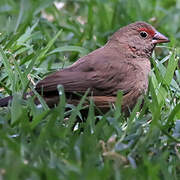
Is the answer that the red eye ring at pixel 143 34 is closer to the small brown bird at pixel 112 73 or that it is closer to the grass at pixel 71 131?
the small brown bird at pixel 112 73

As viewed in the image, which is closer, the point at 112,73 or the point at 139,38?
the point at 112,73

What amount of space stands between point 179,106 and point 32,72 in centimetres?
192

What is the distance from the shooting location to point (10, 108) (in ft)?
13.8

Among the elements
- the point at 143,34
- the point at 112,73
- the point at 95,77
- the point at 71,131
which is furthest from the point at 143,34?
the point at 71,131

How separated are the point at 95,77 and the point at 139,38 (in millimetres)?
1070

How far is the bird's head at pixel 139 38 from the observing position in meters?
5.89

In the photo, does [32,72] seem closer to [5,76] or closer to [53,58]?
[5,76]

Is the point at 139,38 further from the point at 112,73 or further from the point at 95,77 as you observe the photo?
the point at 95,77

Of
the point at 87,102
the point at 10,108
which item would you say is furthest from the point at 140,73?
the point at 10,108

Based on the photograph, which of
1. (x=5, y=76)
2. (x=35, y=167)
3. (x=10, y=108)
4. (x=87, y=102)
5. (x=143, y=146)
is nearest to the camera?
(x=35, y=167)

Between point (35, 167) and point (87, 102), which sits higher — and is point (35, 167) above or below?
above

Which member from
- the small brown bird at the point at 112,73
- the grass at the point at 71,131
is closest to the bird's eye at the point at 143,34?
the small brown bird at the point at 112,73

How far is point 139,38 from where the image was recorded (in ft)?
19.6

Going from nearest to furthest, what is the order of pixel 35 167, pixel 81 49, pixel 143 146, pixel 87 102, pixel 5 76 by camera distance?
pixel 35 167 → pixel 143 146 → pixel 87 102 → pixel 5 76 → pixel 81 49
